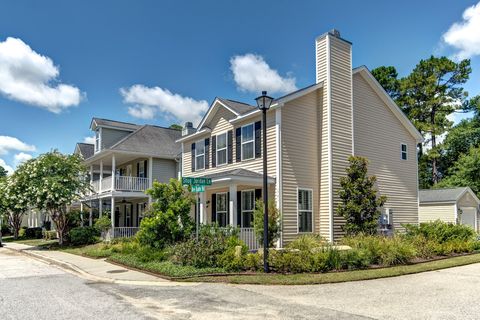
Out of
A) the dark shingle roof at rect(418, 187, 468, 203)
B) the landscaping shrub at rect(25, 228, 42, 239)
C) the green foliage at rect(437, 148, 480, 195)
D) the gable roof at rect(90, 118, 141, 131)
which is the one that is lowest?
the landscaping shrub at rect(25, 228, 42, 239)

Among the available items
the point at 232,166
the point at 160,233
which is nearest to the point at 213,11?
the point at 232,166

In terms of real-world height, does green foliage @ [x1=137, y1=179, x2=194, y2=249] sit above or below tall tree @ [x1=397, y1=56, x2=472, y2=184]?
below

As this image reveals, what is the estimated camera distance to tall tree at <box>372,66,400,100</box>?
42125 mm

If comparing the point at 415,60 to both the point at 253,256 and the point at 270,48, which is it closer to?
the point at 270,48

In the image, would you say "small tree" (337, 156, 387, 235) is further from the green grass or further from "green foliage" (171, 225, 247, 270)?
"green foliage" (171, 225, 247, 270)

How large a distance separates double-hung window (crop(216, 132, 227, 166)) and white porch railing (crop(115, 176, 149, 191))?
8474 millimetres

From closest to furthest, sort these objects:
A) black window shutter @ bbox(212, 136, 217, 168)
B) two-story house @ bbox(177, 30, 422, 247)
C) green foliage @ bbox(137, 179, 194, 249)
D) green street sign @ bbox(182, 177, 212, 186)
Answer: green street sign @ bbox(182, 177, 212, 186) < green foliage @ bbox(137, 179, 194, 249) < two-story house @ bbox(177, 30, 422, 247) < black window shutter @ bbox(212, 136, 217, 168)

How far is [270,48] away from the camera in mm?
19469

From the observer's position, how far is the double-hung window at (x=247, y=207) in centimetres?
1813

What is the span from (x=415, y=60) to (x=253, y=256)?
36.4 meters

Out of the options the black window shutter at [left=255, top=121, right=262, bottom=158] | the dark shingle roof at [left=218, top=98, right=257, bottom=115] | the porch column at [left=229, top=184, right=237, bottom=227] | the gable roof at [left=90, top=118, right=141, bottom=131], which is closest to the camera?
the porch column at [left=229, top=184, right=237, bottom=227]

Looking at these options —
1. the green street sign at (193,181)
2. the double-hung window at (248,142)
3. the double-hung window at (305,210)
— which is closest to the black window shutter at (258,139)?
the double-hung window at (248,142)

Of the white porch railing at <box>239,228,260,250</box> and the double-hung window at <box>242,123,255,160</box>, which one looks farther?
the double-hung window at <box>242,123,255,160</box>

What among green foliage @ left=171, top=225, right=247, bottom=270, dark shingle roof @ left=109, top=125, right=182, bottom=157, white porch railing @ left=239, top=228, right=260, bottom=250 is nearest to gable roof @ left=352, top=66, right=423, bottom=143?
white porch railing @ left=239, top=228, right=260, bottom=250
